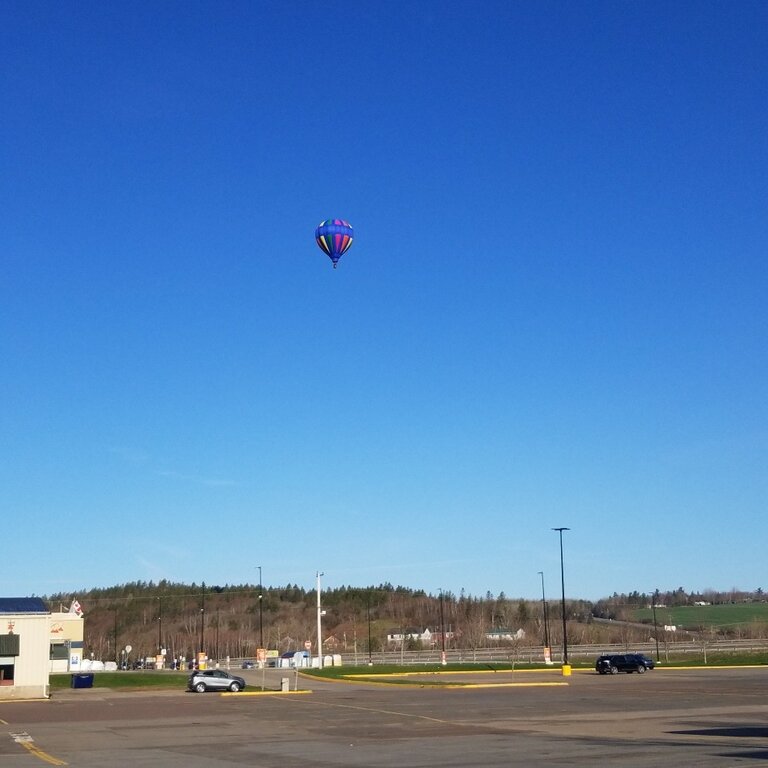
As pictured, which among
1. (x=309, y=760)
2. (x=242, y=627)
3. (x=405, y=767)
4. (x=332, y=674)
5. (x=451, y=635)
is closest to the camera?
(x=405, y=767)

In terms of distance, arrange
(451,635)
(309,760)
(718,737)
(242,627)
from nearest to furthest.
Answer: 1. (309,760)
2. (718,737)
3. (451,635)
4. (242,627)

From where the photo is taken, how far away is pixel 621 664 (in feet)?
225

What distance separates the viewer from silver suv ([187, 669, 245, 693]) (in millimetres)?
56438

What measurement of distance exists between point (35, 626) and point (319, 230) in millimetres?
27278

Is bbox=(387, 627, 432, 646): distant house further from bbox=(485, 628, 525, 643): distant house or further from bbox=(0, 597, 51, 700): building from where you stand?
bbox=(0, 597, 51, 700): building

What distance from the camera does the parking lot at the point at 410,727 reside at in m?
23.3

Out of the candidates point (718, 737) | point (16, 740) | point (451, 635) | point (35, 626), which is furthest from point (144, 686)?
point (451, 635)

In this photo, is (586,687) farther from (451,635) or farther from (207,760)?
(451,635)

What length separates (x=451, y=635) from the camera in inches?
6855

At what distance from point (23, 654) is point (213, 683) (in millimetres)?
10316

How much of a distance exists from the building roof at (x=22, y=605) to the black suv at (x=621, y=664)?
3564cm

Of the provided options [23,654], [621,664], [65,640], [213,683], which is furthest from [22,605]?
[65,640]

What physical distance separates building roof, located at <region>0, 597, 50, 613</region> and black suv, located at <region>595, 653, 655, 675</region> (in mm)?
35641

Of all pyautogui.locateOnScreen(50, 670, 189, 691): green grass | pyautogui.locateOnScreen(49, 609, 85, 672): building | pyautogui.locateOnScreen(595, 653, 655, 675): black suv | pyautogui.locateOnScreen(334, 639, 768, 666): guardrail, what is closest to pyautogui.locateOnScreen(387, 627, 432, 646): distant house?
pyautogui.locateOnScreen(334, 639, 768, 666): guardrail
